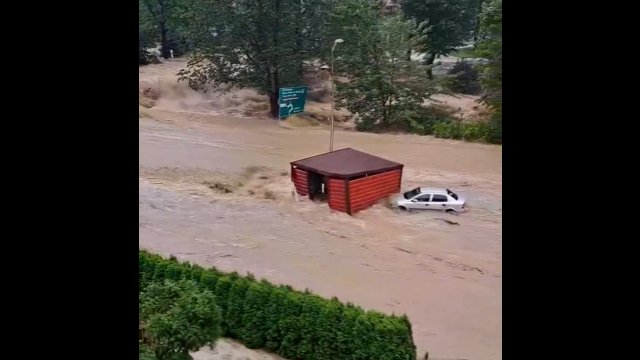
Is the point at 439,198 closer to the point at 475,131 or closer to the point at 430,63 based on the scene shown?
the point at 475,131

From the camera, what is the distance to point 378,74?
573cm

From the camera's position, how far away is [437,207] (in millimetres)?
5223

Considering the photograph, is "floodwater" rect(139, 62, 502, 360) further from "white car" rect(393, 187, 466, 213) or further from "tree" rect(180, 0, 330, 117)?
"tree" rect(180, 0, 330, 117)

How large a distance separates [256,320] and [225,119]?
2.10m

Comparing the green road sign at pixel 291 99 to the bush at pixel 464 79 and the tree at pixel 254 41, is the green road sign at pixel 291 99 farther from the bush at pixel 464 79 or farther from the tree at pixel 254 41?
the bush at pixel 464 79

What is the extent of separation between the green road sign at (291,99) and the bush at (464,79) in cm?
138

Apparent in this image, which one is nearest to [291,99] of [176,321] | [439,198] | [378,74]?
[378,74]

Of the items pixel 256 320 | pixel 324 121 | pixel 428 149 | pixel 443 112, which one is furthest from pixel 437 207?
pixel 256 320

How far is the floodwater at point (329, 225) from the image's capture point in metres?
4.86

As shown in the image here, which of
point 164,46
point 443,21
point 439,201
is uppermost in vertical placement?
point 443,21

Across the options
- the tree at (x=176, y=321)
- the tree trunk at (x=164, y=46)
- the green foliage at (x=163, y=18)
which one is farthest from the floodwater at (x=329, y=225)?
the tree at (x=176, y=321)

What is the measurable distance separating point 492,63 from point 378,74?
1047 mm

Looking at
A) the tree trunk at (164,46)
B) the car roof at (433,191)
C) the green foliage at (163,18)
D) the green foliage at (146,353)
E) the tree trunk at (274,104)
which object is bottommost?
the green foliage at (146,353)

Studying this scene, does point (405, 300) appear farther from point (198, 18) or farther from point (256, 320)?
point (198, 18)
